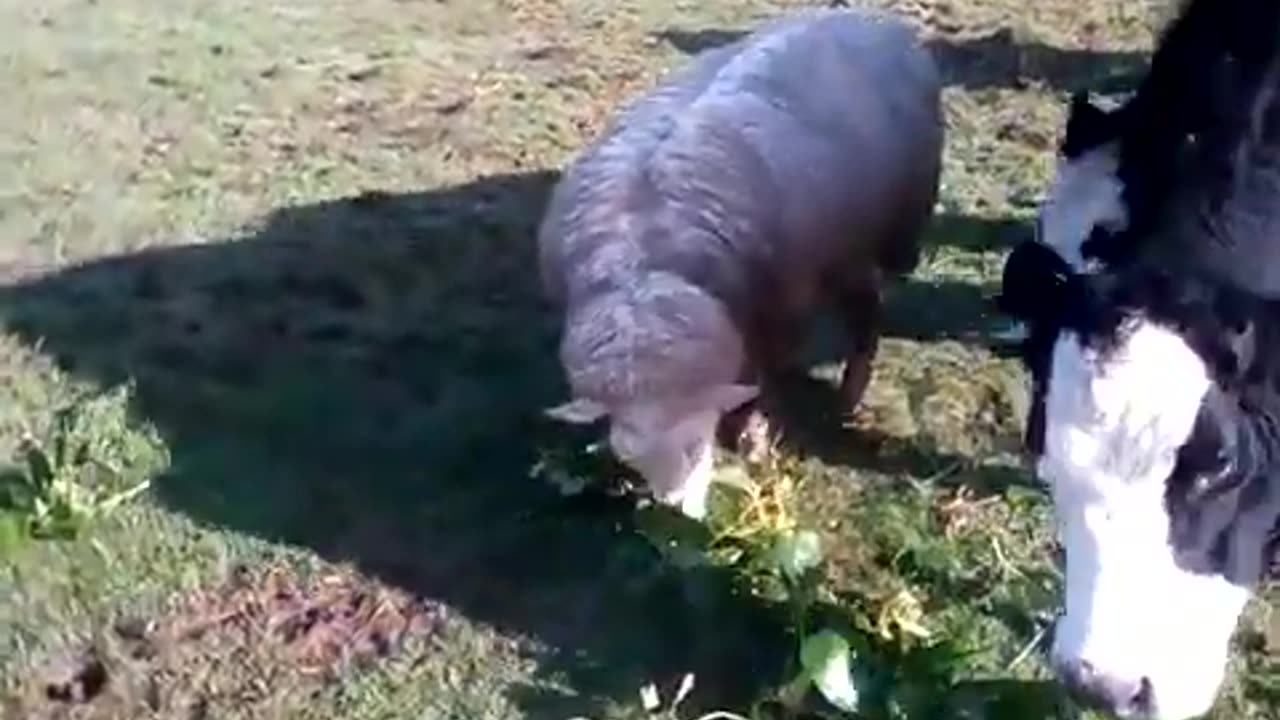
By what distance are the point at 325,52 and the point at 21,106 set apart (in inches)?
40.4

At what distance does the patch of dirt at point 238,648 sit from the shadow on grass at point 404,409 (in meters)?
0.11

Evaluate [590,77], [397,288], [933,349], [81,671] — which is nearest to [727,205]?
[933,349]

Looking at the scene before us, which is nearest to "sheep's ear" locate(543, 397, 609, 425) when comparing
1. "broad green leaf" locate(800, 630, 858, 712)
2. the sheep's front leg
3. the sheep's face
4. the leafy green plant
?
the sheep's face

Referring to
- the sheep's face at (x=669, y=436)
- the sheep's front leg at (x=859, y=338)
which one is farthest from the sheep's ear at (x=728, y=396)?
the sheep's front leg at (x=859, y=338)

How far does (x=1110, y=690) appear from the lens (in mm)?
3707

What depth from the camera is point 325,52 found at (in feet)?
25.9

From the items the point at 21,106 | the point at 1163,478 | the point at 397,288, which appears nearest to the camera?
the point at 1163,478

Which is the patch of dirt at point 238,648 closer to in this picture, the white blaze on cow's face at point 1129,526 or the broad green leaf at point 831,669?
the broad green leaf at point 831,669

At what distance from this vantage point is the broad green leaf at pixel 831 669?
13.9 ft

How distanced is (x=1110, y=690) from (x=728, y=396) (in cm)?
131

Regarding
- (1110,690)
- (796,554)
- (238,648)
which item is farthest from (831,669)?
(238,648)

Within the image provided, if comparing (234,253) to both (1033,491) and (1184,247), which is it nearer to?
(1033,491)

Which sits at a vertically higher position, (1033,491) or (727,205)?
(727,205)

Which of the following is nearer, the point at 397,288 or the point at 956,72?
the point at 397,288
